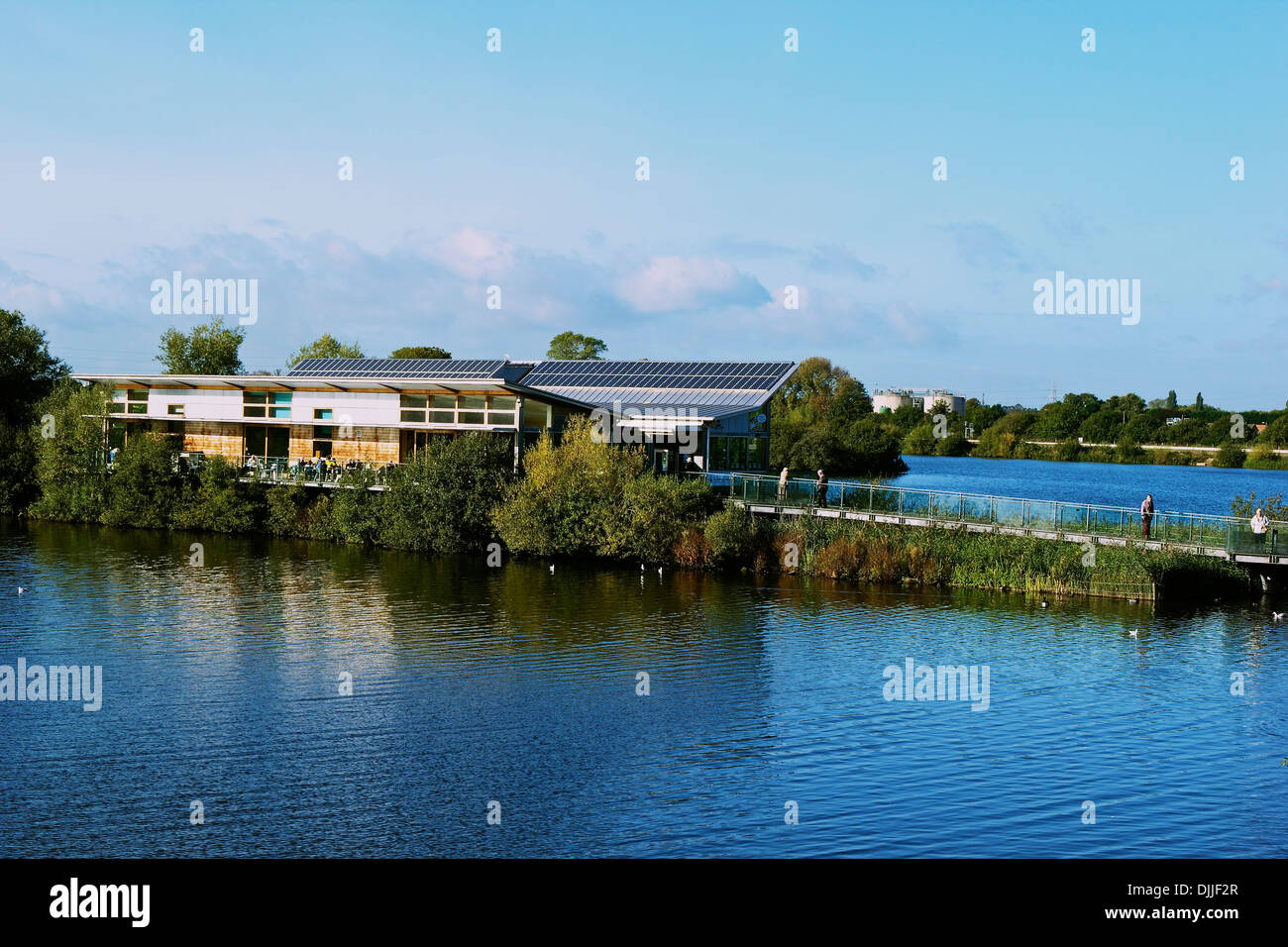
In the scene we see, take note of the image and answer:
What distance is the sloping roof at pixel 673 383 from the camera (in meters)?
56.8

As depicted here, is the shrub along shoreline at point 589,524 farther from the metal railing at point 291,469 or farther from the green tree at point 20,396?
the green tree at point 20,396

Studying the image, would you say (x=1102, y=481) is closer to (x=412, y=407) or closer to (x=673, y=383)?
(x=673, y=383)

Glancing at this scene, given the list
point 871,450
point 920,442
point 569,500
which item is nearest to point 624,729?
point 569,500

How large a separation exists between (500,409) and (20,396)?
1644 inches

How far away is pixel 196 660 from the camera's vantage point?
989 inches

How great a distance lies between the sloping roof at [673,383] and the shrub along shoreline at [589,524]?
960 cm

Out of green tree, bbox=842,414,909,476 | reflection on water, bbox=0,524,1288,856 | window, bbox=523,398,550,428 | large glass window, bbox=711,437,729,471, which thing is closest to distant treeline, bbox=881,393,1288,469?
green tree, bbox=842,414,909,476

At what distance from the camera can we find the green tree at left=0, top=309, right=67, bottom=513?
60.2 m

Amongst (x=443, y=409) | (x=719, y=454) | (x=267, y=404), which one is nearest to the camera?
(x=443, y=409)

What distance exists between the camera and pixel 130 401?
2334 inches

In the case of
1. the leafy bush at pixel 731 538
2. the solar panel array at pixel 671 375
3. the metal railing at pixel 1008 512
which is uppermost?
the solar panel array at pixel 671 375

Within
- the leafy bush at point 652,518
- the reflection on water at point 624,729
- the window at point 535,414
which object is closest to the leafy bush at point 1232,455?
the reflection on water at point 624,729

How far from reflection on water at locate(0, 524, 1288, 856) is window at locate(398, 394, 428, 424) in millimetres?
16871
